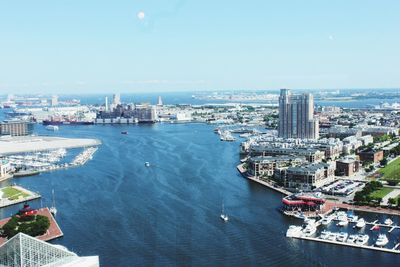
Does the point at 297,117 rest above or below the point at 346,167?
above

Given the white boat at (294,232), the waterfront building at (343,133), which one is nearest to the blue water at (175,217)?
the white boat at (294,232)

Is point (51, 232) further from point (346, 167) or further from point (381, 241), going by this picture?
point (346, 167)

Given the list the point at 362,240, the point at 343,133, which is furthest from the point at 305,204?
the point at 343,133

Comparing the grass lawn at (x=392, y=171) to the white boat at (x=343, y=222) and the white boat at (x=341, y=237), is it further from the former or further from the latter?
the white boat at (x=341, y=237)

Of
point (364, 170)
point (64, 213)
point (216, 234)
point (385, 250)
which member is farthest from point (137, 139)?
point (385, 250)

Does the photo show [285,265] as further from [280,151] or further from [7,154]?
[7,154]

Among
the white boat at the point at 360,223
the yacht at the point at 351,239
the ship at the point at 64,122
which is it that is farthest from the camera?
the ship at the point at 64,122

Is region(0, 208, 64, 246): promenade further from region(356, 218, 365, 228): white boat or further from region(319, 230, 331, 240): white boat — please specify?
region(356, 218, 365, 228): white boat

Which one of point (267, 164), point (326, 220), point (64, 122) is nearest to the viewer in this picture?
point (326, 220)
